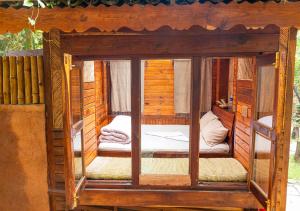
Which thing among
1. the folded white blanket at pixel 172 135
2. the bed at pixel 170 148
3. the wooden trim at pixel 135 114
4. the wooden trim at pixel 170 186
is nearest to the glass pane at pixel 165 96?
the folded white blanket at pixel 172 135

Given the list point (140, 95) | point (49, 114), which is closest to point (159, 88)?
point (140, 95)

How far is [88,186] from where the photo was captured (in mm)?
3455

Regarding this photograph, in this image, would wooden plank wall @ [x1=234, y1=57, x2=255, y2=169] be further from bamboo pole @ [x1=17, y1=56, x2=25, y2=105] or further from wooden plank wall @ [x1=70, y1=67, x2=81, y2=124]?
bamboo pole @ [x1=17, y1=56, x2=25, y2=105]

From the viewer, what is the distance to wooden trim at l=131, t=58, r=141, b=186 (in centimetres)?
312

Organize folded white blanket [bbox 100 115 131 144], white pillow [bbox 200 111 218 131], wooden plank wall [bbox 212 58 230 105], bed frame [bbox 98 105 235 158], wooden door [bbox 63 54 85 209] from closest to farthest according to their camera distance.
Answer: wooden door [bbox 63 54 85 209], bed frame [bbox 98 105 235 158], folded white blanket [bbox 100 115 131 144], white pillow [bbox 200 111 218 131], wooden plank wall [bbox 212 58 230 105]

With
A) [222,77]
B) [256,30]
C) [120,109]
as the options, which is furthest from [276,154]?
[120,109]

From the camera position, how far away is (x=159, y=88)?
6262mm

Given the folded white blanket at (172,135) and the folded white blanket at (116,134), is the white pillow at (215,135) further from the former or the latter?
the folded white blanket at (116,134)

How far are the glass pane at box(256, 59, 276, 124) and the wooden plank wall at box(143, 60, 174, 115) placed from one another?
3.23 metres

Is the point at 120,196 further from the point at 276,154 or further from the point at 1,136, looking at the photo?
the point at 276,154

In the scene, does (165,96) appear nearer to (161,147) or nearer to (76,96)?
(161,147)

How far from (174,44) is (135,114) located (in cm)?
99

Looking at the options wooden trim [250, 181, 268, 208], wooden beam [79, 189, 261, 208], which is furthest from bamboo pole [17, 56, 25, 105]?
wooden trim [250, 181, 268, 208]

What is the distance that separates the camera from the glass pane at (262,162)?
2930 mm
